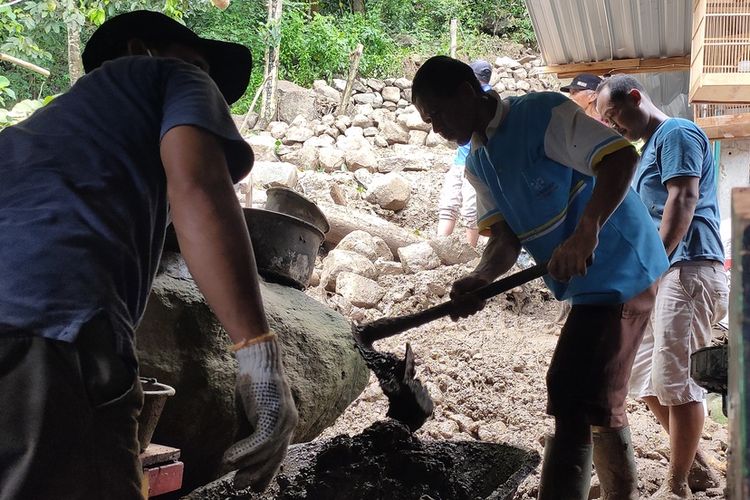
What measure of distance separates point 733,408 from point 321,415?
3.21 m

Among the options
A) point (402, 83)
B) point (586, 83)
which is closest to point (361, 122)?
point (402, 83)

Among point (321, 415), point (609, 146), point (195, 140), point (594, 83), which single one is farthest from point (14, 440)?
point (594, 83)

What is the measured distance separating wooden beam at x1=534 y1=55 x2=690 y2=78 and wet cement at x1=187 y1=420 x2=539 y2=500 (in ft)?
16.0

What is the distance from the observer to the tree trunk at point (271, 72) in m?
13.4

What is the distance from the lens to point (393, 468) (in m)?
2.57

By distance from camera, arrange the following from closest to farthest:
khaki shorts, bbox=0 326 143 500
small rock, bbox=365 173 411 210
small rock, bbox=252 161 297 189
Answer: khaki shorts, bbox=0 326 143 500 → small rock, bbox=252 161 297 189 → small rock, bbox=365 173 411 210

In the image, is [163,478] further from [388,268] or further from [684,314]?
[388,268]

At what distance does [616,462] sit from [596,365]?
449 mm

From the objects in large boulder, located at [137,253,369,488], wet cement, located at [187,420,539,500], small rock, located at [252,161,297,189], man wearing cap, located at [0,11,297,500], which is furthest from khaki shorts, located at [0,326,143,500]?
small rock, located at [252,161,297,189]

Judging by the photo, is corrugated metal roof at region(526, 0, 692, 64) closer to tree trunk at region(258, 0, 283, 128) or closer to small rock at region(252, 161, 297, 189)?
small rock at region(252, 161, 297, 189)

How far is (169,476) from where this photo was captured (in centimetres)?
251

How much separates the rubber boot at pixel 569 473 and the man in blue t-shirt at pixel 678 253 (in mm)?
1225

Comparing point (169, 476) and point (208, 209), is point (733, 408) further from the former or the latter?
point (169, 476)

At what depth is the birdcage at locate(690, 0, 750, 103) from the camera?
389cm
